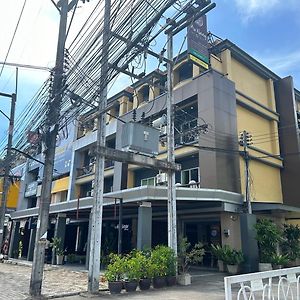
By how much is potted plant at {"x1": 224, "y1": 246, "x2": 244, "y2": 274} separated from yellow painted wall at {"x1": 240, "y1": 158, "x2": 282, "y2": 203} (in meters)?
4.26

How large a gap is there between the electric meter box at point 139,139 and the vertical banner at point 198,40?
3.58 m

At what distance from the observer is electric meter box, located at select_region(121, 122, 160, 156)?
1056 centimetres

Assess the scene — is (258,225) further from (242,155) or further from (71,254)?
(71,254)

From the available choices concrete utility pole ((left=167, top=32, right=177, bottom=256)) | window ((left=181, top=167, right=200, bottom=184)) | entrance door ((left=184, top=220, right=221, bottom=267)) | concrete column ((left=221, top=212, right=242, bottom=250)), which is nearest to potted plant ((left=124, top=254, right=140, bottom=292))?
concrete utility pole ((left=167, top=32, right=177, bottom=256))

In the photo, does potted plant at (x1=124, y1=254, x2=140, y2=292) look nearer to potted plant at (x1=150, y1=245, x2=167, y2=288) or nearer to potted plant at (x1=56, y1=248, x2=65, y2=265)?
potted plant at (x1=150, y1=245, x2=167, y2=288)

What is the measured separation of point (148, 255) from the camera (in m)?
10.9

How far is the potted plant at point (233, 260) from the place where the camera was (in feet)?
48.8

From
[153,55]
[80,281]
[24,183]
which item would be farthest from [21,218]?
[153,55]

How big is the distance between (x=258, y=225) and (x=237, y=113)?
307 inches

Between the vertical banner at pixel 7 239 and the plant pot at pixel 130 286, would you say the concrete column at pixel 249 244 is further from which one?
the vertical banner at pixel 7 239

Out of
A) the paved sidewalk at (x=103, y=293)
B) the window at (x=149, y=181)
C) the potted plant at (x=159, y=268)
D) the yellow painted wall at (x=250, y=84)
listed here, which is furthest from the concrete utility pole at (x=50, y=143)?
the yellow painted wall at (x=250, y=84)

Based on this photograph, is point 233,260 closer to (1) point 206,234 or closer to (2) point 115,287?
(1) point 206,234

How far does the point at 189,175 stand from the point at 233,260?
Answer: 6.27 m

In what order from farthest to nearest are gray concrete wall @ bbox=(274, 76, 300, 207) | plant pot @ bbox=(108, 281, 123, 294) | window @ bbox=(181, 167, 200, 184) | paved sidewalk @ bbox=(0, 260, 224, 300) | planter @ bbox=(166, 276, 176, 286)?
gray concrete wall @ bbox=(274, 76, 300, 207), window @ bbox=(181, 167, 200, 184), planter @ bbox=(166, 276, 176, 286), plant pot @ bbox=(108, 281, 123, 294), paved sidewalk @ bbox=(0, 260, 224, 300)
